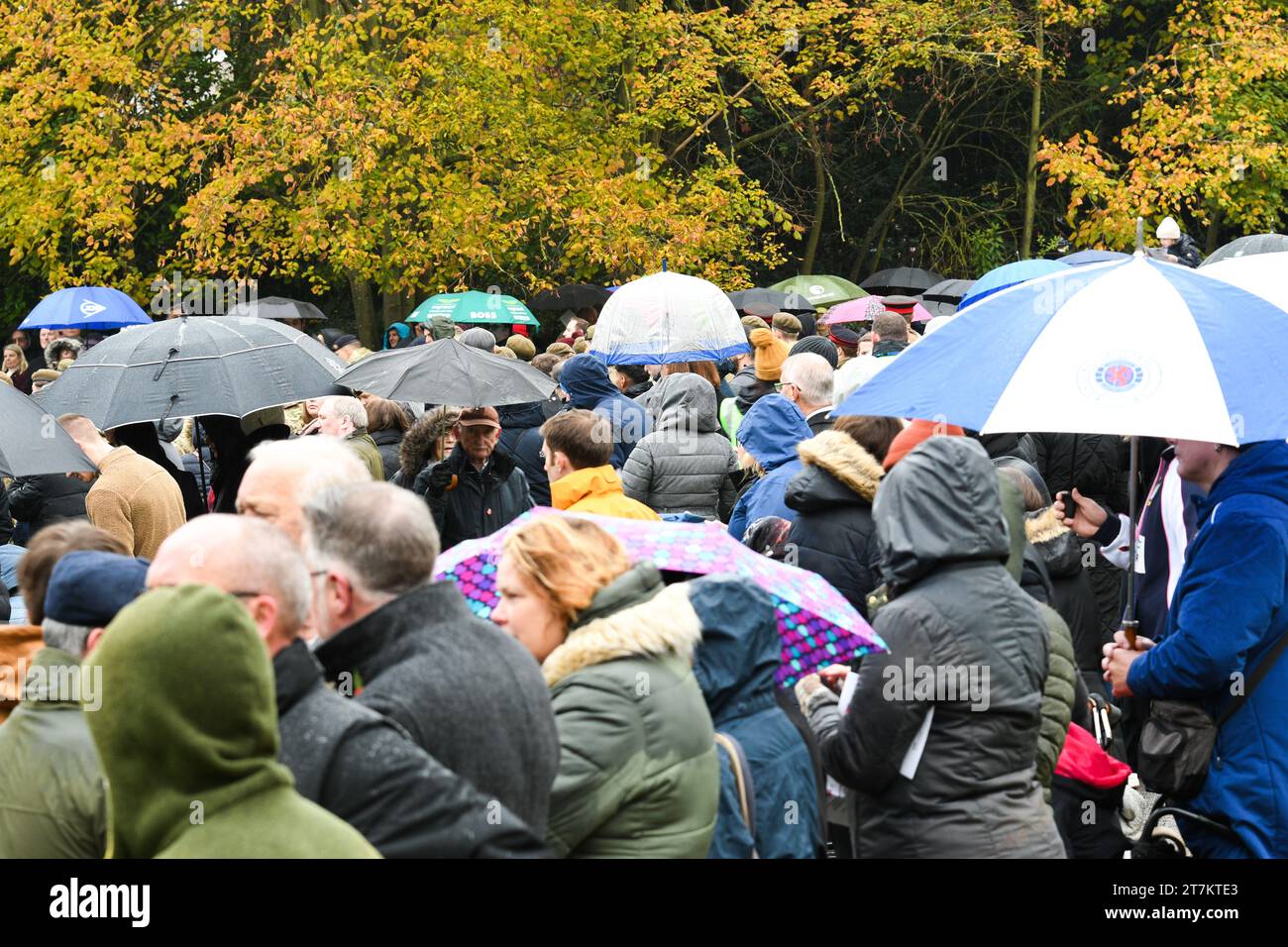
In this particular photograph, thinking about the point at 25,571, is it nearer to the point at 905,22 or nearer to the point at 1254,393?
the point at 1254,393

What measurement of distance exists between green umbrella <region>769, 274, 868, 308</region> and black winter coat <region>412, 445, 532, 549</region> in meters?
11.9

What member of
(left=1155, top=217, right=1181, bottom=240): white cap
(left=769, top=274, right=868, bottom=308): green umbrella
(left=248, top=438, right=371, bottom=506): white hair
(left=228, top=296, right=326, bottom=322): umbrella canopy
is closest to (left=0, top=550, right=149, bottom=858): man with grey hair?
(left=248, top=438, right=371, bottom=506): white hair

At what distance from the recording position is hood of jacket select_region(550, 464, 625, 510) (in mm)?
6414

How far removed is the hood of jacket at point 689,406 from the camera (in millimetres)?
7988

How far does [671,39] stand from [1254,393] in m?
14.6

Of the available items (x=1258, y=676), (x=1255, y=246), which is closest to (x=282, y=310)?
(x=1255, y=246)

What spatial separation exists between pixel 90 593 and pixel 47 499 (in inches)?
224

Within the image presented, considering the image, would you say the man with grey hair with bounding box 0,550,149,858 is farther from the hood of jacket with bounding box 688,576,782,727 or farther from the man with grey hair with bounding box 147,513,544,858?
the hood of jacket with bounding box 688,576,782,727

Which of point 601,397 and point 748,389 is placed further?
point 748,389

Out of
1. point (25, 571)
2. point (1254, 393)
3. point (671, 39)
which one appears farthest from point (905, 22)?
point (25, 571)

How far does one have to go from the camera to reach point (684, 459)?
791cm

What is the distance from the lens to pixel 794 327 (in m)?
11.1

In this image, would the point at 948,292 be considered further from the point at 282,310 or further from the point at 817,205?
the point at 282,310

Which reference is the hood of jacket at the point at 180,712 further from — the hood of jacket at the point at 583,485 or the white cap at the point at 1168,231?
the white cap at the point at 1168,231
